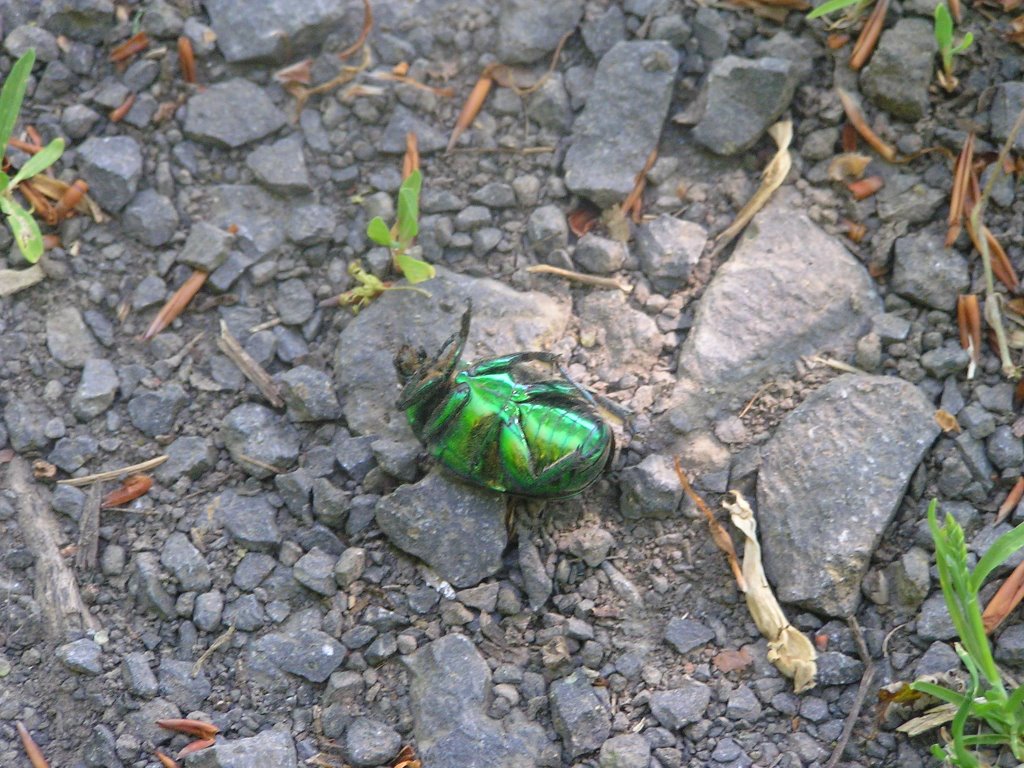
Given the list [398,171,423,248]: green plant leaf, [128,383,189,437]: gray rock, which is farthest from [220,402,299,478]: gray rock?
[398,171,423,248]: green plant leaf

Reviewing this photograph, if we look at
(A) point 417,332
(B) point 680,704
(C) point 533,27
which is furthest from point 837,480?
(C) point 533,27

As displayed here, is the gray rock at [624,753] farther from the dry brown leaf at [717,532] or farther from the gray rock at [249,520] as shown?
the gray rock at [249,520]

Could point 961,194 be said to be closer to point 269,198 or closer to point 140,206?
point 269,198

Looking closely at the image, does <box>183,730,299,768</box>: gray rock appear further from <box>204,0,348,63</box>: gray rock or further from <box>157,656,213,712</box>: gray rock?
<box>204,0,348,63</box>: gray rock

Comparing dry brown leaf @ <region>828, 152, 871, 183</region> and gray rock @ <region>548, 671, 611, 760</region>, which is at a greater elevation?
dry brown leaf @ <region>828, 152, 871, 183</region>

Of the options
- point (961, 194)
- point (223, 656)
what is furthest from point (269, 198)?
point (961, 194)

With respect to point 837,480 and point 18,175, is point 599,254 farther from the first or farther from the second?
point 18,175
